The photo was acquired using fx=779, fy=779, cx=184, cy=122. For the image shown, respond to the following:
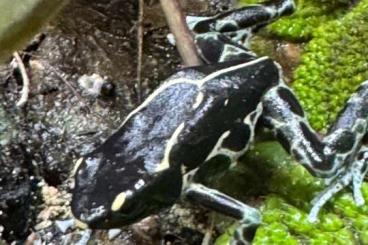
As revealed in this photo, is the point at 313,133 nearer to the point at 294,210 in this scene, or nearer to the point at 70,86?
the point at 294,210

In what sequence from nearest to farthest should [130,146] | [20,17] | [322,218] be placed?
[20,17] → [130,146] → [322,218]

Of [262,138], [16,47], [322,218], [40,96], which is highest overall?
[16,47]

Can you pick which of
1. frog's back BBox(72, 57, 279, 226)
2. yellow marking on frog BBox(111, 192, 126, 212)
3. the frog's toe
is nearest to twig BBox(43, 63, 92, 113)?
frog's back BBox(72, 57, 279, 226)

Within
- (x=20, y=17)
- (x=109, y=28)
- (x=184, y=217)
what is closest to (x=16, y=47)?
(x=20, y=17)

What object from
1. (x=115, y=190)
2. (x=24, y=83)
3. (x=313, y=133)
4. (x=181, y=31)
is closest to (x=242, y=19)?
(x=181, y=31)

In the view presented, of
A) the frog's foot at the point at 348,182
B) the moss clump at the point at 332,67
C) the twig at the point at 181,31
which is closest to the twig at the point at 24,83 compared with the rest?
the twig at the point at 181,31

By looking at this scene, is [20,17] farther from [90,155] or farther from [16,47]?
[90,155]

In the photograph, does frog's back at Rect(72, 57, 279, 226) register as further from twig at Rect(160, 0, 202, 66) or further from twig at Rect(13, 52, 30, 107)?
twig at Rect(13, 52, 30, 107)
